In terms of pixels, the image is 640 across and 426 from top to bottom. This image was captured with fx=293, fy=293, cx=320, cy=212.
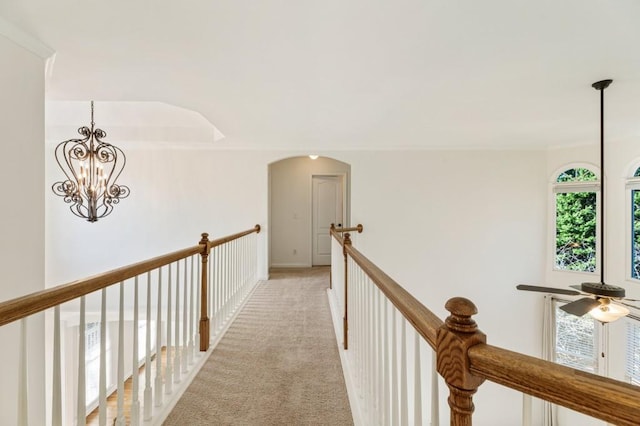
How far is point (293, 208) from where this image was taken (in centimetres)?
661

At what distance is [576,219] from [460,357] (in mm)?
5467

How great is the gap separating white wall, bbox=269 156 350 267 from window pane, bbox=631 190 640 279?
4.54 metres

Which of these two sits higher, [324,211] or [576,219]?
[324,211]

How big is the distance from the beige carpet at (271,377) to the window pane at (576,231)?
13.5 feet

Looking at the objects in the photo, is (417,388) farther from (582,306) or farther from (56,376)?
(582,306)

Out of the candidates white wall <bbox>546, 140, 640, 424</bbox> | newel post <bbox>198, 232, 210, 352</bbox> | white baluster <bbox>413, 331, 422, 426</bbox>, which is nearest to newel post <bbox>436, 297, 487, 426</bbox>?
white baluster <bbox>413, 331, 422, 426</bbox>

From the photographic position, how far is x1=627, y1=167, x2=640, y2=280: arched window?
388cm

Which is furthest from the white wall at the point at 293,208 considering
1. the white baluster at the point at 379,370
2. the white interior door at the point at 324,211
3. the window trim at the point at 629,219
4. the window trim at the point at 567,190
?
the white baluster at the point at 379,370

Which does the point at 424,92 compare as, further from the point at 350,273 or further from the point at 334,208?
the point at 334,208

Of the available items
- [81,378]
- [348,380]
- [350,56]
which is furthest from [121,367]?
[350,56]

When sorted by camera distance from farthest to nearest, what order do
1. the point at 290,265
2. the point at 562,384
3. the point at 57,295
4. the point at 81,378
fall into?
the point at 290,265 → the point at 81,378 → the point at 57,295 → the point at 562,384

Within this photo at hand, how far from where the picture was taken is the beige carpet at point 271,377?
1.77m

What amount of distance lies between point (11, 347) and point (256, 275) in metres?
3.51

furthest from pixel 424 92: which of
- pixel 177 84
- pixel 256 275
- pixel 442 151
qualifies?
pixel 256 275
